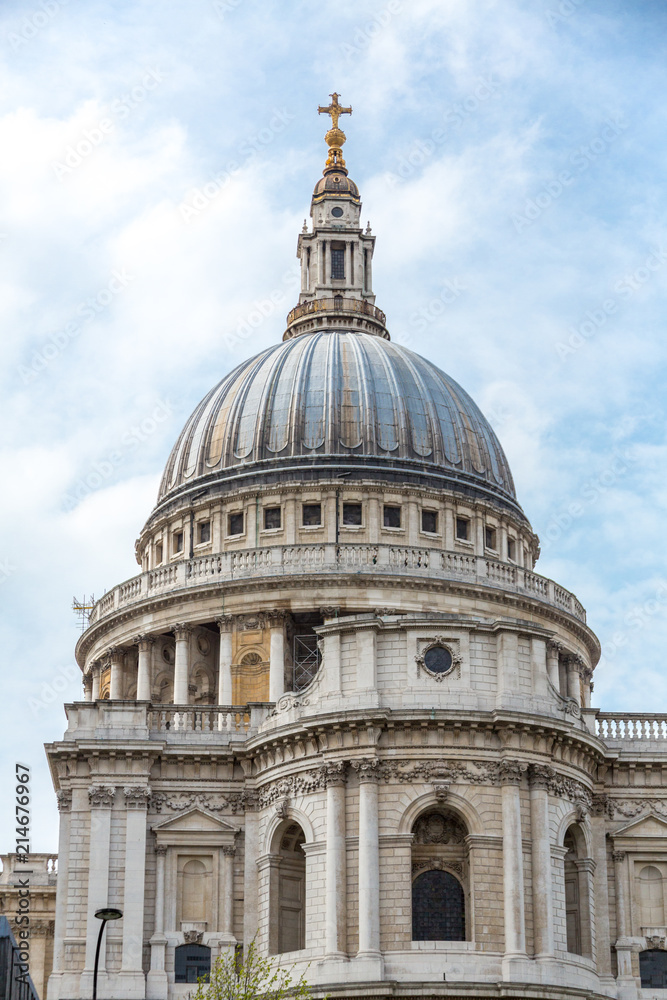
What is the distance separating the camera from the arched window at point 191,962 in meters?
55.2

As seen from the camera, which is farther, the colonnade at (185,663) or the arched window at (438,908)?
the colonnade at (185,663)

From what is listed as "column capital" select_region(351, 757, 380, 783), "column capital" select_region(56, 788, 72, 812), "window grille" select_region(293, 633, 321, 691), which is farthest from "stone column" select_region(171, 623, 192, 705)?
"column capital" select_region(351, 757, 380, 783)

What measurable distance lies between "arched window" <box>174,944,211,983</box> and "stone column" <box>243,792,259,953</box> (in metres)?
1.29

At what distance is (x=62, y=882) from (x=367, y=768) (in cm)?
1037

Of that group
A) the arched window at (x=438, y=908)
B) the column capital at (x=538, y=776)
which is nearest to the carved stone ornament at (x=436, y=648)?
the column capital at (x=538, y=776)

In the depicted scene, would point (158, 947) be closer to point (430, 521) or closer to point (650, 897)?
point (650, 897)

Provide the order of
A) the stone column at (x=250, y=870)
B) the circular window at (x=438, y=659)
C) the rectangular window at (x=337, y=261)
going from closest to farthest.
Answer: the circular window at (x=438, y=659)
the stone column at (x=250, y=870)
the rectangular window at (x=337, y=261)

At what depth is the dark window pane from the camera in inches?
3526

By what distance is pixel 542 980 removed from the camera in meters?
51.8

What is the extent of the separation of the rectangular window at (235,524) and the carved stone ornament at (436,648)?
2257cm

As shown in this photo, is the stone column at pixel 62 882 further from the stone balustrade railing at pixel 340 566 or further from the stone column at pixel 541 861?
the stone balustrade railing at pixel 340 566

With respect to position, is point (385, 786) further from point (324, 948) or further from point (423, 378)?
point (423, 378)

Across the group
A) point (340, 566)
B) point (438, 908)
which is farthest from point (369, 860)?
point (340, 566)

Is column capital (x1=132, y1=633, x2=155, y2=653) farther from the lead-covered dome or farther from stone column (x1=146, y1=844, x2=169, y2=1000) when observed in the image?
stone column (x1=146, y1=844, x2=169, y2=1000)
